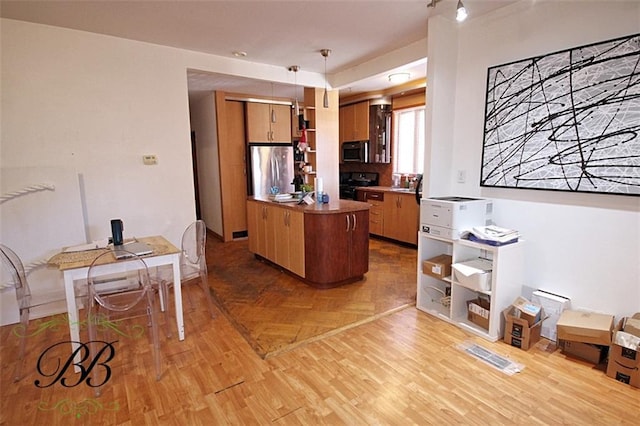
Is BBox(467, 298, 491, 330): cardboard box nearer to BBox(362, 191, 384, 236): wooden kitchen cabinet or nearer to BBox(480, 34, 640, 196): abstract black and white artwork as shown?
BBox(480, 34, 640, 196): abstract black and white artwork

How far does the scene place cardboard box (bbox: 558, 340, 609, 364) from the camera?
2.21m

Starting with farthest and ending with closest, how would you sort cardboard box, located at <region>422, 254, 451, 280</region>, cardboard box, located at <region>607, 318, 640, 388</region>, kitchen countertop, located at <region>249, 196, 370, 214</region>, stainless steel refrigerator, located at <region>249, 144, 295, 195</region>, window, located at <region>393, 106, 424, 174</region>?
stainless steel refrigerator, located at <region>249, 144, 295, 195</region> < window, located at <region>393, 106, 424, 174</region> < kitchen countertop, located at <region>249, 196, 370, 214</region> < cardboard box, located at <region>422, 254, 451, 280</region> < cardboard box, located at <region>607, 318, 640, 388</region>

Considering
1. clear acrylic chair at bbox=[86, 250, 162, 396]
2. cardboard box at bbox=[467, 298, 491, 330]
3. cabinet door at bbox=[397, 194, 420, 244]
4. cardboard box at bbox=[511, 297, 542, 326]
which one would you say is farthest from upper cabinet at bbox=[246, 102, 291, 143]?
cardboard box at bbox=[511, 297, 542, 326]

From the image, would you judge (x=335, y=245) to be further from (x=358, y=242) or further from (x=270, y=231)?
(x=270, y=231)

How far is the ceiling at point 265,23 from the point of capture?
8.70 feet

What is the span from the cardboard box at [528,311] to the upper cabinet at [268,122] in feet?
15.3

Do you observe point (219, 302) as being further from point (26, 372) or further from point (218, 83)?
point (218, 83)

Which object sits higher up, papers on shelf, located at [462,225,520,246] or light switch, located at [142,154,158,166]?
light switch, located at [142,154,158,166]

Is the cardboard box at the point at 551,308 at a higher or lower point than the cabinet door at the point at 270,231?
lower

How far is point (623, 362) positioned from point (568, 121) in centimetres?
159

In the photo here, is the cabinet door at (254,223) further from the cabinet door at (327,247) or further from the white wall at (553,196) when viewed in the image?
the white wall at (553,196)

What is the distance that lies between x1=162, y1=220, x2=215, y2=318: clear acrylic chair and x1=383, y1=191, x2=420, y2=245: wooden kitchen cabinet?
10.1ft

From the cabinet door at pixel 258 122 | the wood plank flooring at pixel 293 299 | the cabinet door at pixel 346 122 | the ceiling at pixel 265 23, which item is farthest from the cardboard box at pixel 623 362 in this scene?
the cabinet door at pixel 258 122

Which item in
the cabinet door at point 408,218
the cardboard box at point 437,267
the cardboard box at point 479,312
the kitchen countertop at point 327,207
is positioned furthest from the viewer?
the cabinet door at point 408,218
